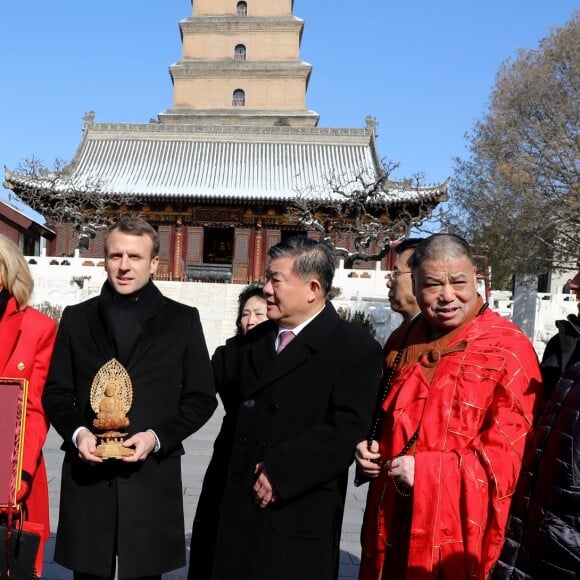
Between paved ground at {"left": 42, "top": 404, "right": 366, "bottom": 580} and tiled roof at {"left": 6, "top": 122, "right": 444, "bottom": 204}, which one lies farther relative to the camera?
tiled roof at {"left": 6, "top": 122, "right": 444, "bottom": 204}

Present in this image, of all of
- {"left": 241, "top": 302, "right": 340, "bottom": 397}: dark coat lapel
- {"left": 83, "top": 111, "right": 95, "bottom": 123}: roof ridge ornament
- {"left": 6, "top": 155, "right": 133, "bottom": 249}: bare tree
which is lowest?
{"left": 241, "top": 302, "right": 340, "bottom": 397}: dark coat lapel

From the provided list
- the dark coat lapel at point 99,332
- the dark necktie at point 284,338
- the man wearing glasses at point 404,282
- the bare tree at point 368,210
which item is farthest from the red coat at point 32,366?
the bare tree at point 368,210

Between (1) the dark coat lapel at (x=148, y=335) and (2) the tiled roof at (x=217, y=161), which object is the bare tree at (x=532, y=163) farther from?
(1) the dark coat lapel at (x=148, y=335)

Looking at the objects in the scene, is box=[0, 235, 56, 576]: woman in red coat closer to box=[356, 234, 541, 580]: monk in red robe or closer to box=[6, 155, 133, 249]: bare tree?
box=[356, 234, 541, 580]: monk in red robe

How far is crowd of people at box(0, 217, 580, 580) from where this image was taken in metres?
1.98

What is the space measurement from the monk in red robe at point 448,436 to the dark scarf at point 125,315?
0.96m

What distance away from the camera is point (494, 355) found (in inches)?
81.4

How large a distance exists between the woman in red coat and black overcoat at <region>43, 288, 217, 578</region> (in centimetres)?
11

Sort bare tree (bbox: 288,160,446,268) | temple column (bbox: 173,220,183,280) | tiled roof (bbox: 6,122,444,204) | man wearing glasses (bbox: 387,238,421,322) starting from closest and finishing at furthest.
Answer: man wearing glasses (bbox: 387,238,421,322)
bare tree (bbox: 288,160,446,268)
tiled roof (bbox: 6,122,444,204)
temple column (bbox: 173,220,183,280)

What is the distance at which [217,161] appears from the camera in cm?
2167

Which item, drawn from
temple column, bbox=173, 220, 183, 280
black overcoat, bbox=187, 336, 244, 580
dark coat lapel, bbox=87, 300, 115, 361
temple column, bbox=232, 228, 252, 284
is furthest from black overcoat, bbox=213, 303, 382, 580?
temple column, bbox=173, 220, 183, 280

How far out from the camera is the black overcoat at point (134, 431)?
2.27 metres

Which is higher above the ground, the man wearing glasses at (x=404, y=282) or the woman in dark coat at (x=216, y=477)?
Result: the man wearing glasses at (x=404, y=282)

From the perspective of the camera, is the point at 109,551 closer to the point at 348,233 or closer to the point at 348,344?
the point at 348,344
